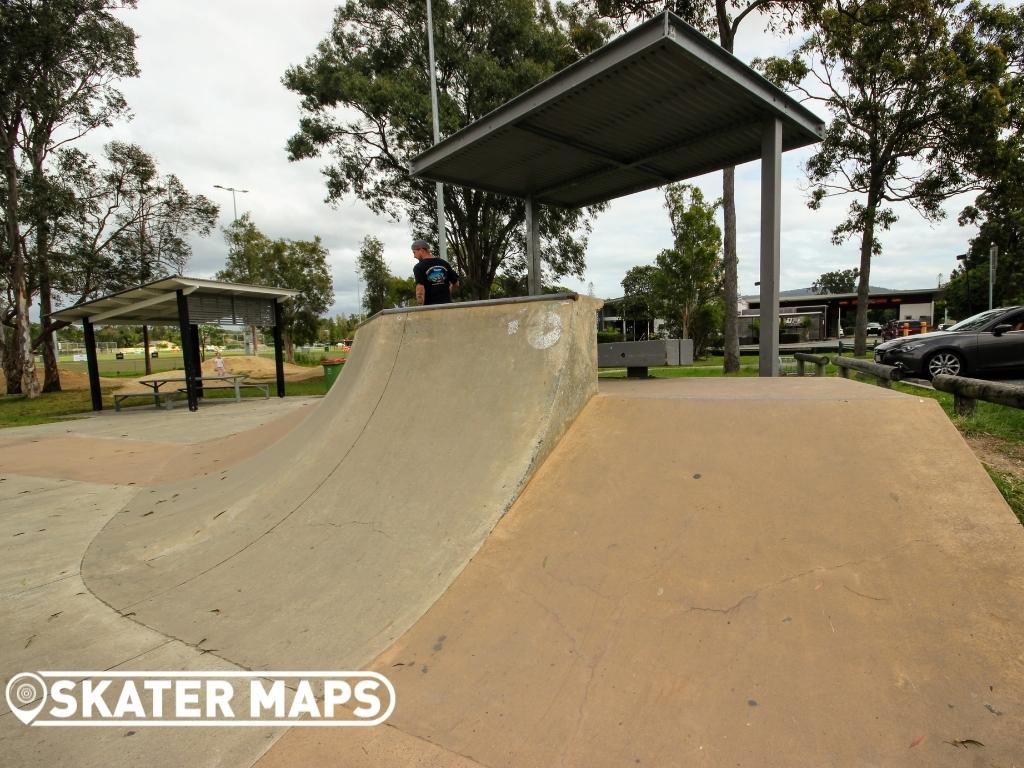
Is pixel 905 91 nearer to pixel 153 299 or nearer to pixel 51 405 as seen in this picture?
pixel 153 299

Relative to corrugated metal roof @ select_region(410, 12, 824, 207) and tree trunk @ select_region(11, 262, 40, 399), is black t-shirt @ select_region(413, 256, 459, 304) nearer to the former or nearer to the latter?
corrugated metal roof @ select_region(410, 12, 824, 207)

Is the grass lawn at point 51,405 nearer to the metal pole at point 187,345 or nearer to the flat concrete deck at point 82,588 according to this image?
the metal pole at point 187,345

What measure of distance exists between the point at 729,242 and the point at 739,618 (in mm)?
13005

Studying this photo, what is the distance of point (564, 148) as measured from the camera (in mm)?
6645

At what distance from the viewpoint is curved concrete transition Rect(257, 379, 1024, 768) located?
5.31 feet

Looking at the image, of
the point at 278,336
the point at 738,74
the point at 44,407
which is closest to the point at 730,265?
the point at 738,74

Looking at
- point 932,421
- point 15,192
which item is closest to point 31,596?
point 932,421

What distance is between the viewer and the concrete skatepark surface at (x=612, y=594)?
167 centimetres

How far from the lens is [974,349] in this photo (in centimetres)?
806

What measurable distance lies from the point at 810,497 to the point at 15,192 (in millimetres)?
25525

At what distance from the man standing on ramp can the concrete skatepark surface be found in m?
1.81

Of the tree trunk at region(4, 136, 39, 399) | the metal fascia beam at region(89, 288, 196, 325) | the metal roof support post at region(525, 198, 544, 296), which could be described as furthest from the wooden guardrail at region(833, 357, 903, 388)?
the tree trunk at region(4, 136, 39, 399)

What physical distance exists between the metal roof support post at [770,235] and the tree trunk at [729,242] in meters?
7.08

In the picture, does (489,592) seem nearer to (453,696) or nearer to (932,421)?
(453,696)
